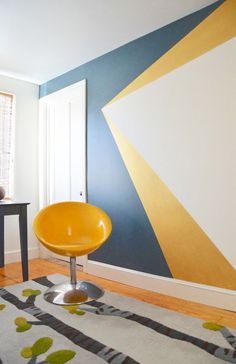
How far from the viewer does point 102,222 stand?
265cm

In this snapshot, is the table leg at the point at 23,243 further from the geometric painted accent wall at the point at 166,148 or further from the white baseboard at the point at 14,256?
the white baseboard at the point at 14,256

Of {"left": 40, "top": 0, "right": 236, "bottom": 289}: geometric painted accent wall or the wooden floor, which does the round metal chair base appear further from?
{"left": 40, "top": 0, "right": 236, "bottom": 289}: geometric painted accent wall

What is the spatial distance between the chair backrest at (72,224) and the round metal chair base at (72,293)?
0.39 m

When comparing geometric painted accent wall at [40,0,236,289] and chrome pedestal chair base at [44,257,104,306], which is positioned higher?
geometric painted accent wall at [40,0,236,289]

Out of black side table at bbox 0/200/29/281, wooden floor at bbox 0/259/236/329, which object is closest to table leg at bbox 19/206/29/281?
black side table at bbox 0/200/29/281

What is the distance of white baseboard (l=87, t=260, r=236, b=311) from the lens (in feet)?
7.37

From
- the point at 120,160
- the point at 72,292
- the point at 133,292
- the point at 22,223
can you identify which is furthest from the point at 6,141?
the point at 133,292

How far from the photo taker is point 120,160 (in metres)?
3.00

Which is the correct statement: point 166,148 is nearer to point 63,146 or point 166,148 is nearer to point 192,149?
point 192,149

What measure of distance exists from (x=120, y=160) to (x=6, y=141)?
5.61 feet

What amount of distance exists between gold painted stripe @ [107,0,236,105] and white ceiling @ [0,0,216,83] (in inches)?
6.2

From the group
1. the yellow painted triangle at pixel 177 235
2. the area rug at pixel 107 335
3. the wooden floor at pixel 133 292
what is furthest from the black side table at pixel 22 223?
the yellow painted triangle at pixel 177 235

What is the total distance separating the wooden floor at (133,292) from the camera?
2.13 metres

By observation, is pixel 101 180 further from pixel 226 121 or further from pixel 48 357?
pixel 48 357
